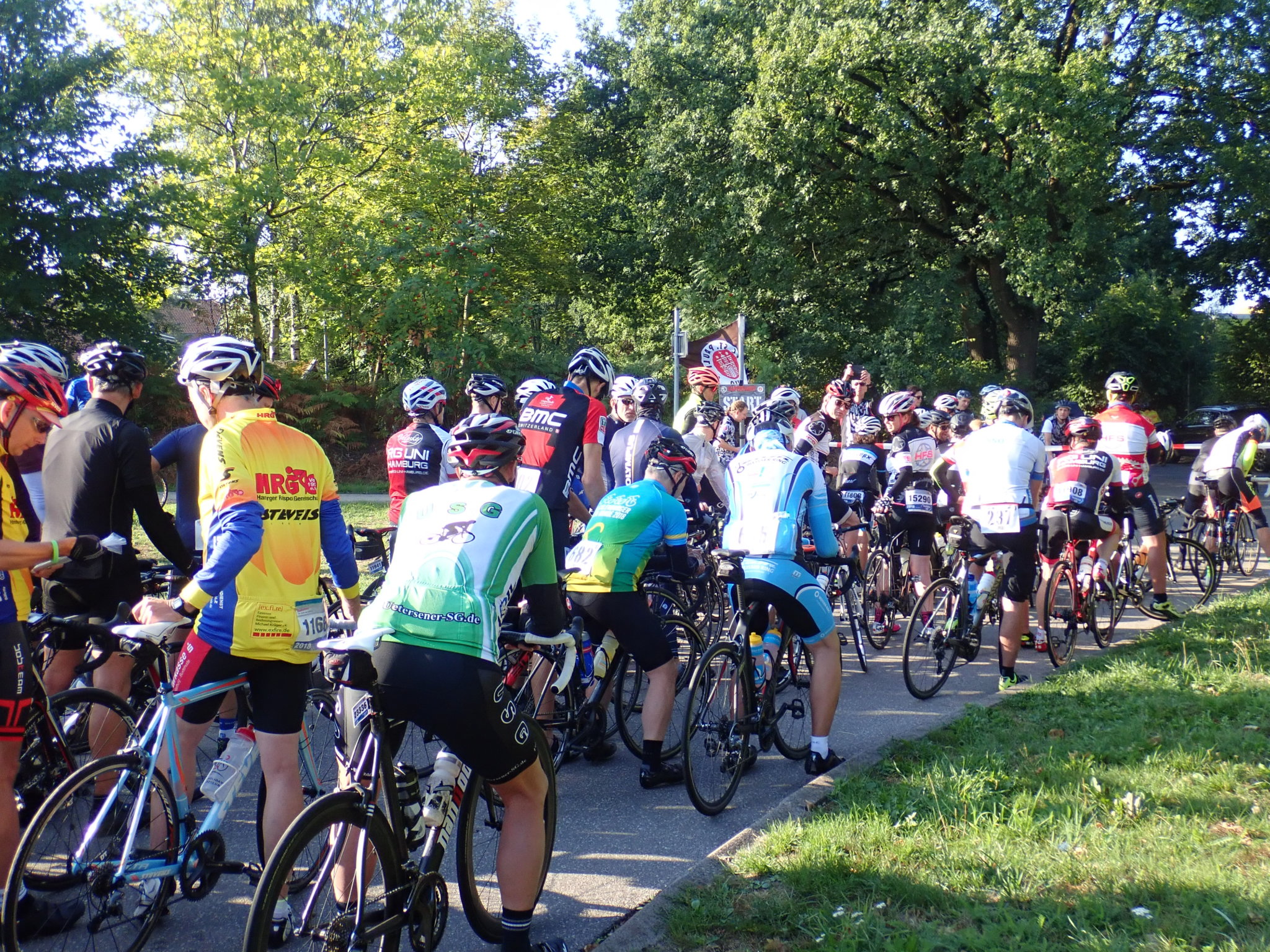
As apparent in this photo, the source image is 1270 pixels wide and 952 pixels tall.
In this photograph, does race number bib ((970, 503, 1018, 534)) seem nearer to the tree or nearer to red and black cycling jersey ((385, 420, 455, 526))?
red and black cycling jersey ((385, 420, 455, 526))

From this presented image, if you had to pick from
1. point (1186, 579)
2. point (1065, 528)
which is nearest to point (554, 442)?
point (1065, 528)

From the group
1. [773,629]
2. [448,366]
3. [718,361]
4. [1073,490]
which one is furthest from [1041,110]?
[773,629]

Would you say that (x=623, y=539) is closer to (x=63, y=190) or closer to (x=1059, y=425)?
(x=1059, y=425)

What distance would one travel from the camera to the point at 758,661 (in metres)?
5.34

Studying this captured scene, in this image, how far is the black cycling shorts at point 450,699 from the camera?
3.06m

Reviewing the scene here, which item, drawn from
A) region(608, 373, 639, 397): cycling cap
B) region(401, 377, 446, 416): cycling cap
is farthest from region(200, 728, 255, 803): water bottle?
region(608, 373, 639, 397): cycling cap

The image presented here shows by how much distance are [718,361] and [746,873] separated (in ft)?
33.3

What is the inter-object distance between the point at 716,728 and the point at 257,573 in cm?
245

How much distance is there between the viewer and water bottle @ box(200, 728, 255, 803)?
356 centimetres

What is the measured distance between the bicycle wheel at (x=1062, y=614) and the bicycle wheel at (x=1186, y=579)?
167 cm

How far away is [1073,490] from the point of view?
8086 mm

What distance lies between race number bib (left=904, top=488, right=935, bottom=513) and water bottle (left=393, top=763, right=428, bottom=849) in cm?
618

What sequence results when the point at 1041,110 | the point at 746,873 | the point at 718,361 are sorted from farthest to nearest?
the point at 1041,110 < the point at 718,361 < the point at 746,873

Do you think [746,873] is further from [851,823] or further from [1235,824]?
[1235,824]
